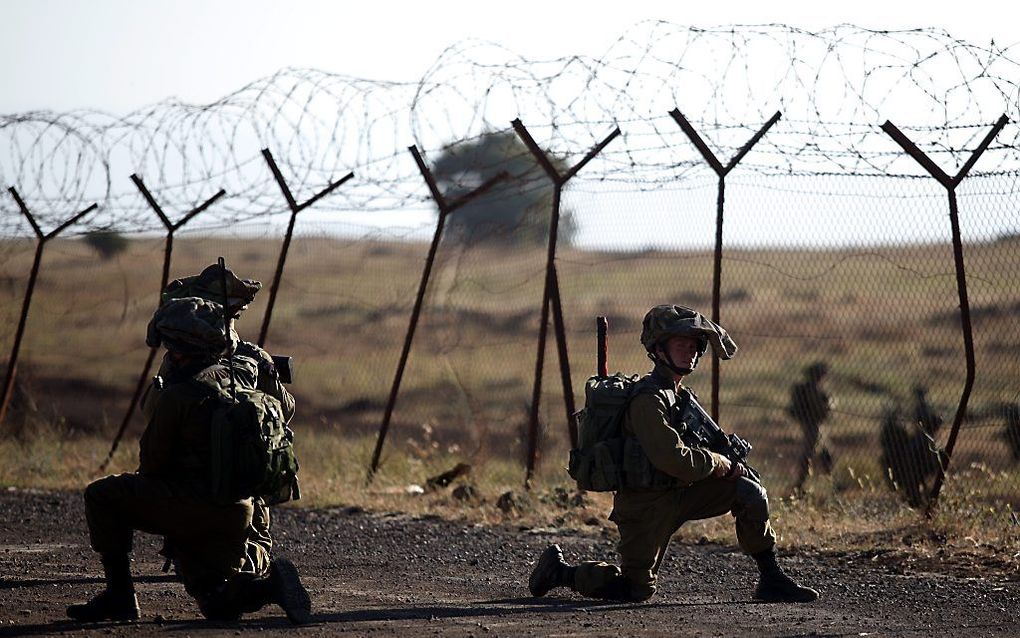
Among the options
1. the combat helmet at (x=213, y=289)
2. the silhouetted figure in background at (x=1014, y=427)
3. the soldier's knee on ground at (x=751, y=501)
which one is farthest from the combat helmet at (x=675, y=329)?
the silhouetted figure in background at (x=1014, y=427)

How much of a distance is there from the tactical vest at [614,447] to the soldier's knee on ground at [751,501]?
284 mm

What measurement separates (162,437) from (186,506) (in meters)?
0.29

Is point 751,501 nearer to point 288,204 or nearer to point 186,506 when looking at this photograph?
point 186,506

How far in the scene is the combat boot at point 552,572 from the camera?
6422 millimetres

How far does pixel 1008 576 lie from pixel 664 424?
226cm

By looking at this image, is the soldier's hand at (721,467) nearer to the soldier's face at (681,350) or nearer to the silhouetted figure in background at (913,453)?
the soldier's face at (681,350)

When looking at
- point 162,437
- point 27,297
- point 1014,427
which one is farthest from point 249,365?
point 27,297

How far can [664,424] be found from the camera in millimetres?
5988

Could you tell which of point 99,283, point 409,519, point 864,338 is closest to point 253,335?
point 99,283

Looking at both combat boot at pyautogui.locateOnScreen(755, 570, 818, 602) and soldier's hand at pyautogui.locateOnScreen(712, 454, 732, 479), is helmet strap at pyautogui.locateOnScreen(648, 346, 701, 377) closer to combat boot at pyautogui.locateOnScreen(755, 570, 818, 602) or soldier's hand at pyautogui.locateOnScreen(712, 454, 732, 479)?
soldier's hand at pyautogui.locateOnScreen(712, 454, 732, 479)

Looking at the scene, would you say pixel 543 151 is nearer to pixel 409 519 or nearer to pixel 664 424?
pixel 409 519

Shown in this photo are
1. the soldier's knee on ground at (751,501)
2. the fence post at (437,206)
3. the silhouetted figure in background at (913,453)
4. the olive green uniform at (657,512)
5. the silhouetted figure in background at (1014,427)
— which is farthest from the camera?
the fence post at (437,206)

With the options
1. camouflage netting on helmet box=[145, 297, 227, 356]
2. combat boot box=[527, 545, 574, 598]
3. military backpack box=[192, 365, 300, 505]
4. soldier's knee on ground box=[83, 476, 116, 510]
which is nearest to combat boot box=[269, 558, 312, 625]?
military backpack box=[192, 365, 300, 505]

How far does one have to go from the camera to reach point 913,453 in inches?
361
